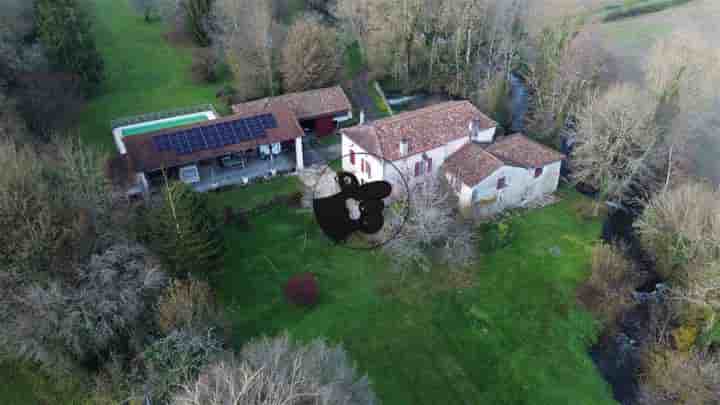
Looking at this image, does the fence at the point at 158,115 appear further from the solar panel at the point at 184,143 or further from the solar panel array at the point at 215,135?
the solar panel at the point at 184,143

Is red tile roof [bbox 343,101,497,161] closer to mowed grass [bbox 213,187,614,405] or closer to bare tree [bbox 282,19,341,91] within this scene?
mowed grass [bbox 213,187,614,405]

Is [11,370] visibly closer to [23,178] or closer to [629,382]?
[23,178]

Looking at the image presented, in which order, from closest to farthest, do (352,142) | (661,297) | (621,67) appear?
(661,297), (352,142), (621,67)

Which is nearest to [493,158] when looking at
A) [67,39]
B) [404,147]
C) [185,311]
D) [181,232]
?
[404,147]

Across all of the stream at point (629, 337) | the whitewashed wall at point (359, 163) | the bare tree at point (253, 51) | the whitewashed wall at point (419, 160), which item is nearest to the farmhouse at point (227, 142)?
the whitewashed wall at point (359, 163)

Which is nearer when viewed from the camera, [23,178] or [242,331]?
Answer: [23,178]

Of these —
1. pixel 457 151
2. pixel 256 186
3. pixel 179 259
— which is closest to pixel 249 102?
pixel 256 186
